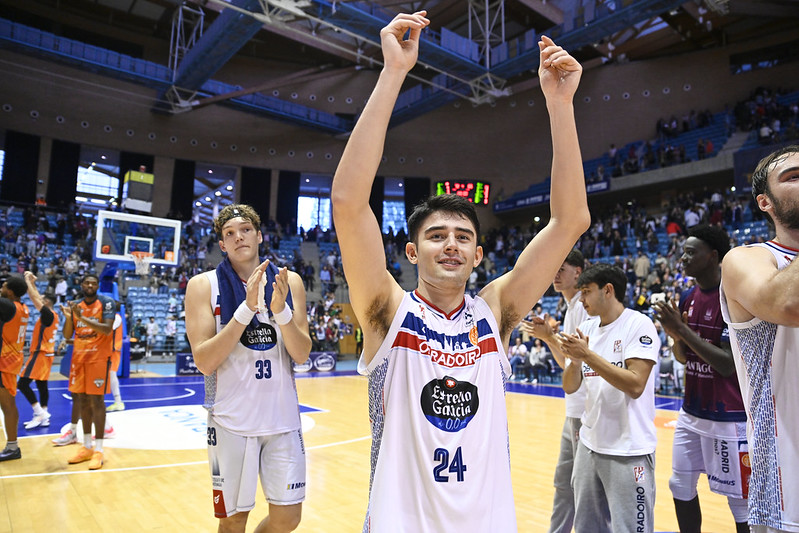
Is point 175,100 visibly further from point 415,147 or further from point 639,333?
Answer: point 639,333

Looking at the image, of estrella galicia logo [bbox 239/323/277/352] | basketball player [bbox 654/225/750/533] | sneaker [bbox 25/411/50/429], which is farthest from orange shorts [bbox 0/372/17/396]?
basketball player [bbox 654/225/750/533]

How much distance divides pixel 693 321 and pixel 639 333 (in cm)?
63

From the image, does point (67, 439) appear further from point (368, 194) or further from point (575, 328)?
point (368, 194)

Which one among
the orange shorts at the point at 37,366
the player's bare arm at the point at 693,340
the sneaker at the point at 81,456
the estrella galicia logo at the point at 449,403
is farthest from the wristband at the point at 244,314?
the orange shorts at the point at 37,366

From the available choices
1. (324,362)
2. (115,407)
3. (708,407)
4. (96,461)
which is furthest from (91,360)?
(324,362)

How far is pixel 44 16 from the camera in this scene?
72.6 feet

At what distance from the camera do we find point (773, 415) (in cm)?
182

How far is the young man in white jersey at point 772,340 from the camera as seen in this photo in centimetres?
171

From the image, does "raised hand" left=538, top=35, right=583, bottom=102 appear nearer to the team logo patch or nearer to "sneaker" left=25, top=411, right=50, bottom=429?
the team logo patch

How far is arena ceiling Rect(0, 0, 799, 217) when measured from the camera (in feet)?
54.7

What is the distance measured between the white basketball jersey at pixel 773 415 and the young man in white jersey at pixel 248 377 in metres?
2.08

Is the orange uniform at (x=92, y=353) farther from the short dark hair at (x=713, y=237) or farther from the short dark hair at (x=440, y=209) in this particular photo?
the short dark hair at (x=713, y=237)

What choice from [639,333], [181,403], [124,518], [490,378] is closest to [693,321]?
[639,333]

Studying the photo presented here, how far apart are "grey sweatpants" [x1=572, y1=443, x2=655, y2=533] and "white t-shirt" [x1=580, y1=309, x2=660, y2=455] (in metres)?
0.07
